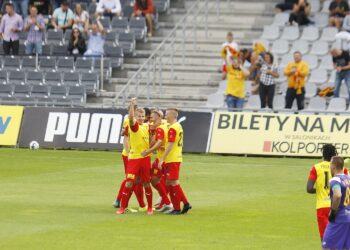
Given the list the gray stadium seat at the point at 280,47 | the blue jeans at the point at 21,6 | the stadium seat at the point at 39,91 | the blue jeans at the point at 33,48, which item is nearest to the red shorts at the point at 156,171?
the stadium seat at the point at 39,91

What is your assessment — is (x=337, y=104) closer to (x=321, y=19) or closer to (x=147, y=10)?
(x=321, y=19)

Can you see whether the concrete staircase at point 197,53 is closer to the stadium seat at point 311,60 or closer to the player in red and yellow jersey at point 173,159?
the stadium seat at point 311,60

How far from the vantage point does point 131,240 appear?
62.8ft

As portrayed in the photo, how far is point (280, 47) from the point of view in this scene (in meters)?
42.2

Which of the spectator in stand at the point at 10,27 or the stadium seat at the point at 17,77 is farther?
the spectator in stand at the point at 10,27

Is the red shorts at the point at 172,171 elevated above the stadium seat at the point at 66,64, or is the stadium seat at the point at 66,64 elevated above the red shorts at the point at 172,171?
the red shorts at the point at 172,171

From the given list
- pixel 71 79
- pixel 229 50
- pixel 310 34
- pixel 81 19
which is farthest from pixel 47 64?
pixel 310 34

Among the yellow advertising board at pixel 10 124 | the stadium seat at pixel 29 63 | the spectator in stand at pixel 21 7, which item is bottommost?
the yellow advertising board at pixel 10 124

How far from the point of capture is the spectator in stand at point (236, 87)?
3834 centimetres

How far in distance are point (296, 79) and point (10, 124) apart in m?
8.90

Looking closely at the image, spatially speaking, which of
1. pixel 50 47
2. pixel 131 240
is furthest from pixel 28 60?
pixel 131 240

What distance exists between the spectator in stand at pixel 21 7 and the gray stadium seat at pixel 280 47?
9572 mm

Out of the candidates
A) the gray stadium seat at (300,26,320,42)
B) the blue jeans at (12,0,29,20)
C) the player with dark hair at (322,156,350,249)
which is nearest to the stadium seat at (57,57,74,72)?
the blue jeans at (12,0,29,20)

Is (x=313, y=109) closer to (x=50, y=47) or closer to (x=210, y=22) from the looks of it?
Result: (x=210, y=22)
